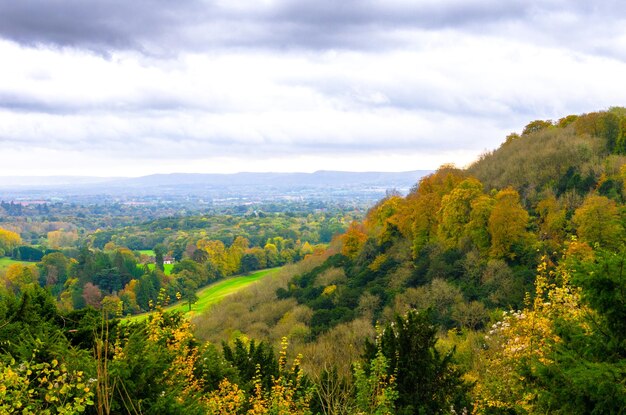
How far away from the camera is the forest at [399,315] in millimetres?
7180

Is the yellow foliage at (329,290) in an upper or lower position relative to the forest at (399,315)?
lower

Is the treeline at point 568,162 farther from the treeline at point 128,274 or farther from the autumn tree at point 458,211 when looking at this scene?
the treeline at point 128,274

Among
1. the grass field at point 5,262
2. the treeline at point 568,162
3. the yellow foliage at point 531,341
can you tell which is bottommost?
the grass field at point 5,262

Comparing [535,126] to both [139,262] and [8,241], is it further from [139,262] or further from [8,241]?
[8,241]

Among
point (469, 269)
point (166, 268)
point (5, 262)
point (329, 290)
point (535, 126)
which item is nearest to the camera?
point (469, 269)

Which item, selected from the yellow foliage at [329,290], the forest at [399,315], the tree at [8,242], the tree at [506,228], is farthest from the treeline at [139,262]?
the tree at [506,228]

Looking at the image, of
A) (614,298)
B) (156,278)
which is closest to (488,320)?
(614,298)

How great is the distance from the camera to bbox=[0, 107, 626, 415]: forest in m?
7.18

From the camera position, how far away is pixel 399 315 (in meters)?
14.5

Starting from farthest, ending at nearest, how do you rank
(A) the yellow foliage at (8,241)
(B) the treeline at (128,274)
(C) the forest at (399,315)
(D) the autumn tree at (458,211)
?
(A) the yellow foliage at (8,241)
(B) the treeline at (128,274)
(D) the autumn tree at (458,211)
(C) the forest at (399,315)

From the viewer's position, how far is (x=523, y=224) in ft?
112

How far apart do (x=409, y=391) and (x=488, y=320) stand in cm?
1768

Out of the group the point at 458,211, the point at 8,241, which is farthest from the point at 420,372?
the point at 8,241

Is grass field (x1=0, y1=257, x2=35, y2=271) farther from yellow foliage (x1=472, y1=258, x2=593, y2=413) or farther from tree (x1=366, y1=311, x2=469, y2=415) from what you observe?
yellow foliage (x1=472, y1=258, x2=593, y2=413)
